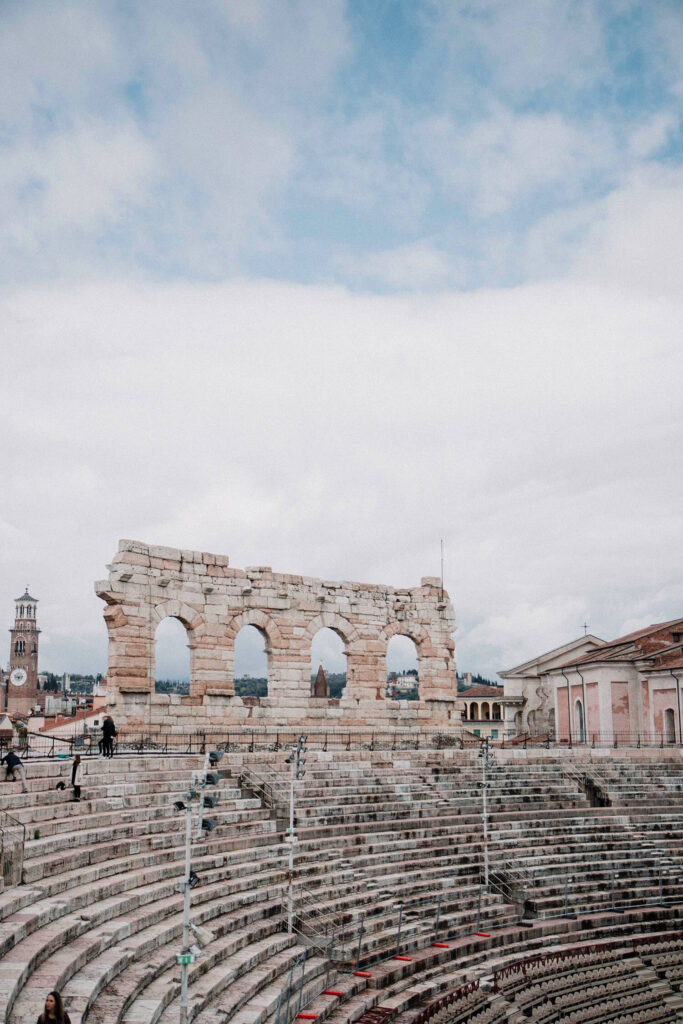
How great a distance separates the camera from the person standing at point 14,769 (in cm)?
1705

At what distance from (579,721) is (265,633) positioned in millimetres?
23423

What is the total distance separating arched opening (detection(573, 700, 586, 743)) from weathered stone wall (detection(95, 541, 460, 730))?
53.3 feet

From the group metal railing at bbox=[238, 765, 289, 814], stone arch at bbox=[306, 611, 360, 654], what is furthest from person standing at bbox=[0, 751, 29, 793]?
stone arch at bbox=[306, 611, 360, 654]

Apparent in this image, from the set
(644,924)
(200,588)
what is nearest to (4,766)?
(200,588)

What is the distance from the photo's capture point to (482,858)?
76.3 ft

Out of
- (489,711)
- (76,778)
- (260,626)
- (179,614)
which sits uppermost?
(179,614)

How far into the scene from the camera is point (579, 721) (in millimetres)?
45625

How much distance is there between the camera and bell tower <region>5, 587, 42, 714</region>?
124 meters

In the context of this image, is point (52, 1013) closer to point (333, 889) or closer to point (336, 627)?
point (333, 889)

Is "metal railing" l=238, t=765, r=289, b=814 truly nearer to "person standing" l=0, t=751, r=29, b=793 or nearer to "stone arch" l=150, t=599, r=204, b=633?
"stone arch" l=150, t=599, r=204, b=633

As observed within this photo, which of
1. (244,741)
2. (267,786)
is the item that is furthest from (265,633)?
(267,786)

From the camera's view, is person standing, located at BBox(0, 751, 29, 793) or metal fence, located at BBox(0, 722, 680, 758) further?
metal fence, located at BBox(0, 722, 680, 758)

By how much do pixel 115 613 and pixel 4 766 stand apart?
7570 millimetres

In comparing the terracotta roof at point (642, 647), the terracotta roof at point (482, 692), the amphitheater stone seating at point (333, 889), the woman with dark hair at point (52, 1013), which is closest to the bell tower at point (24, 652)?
the terracotta roof at point (482, 692)
